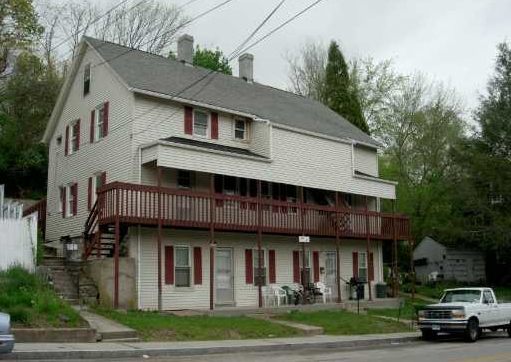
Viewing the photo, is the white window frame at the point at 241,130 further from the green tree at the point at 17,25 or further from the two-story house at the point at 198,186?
the green tree at the point at 17,25

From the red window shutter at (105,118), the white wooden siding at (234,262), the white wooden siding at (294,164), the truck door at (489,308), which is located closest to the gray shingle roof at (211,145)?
the white wooden siding at (294,164)

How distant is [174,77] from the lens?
96.0 ft

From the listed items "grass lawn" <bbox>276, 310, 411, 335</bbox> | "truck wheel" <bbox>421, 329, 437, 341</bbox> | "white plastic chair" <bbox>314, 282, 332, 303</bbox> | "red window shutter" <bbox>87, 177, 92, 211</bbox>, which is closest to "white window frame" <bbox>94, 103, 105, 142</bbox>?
"red window shutter" <bbox>87, 177, 92, 211</bbox>

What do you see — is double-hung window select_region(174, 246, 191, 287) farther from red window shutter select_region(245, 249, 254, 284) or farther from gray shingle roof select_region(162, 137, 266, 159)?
gray shingle roof select_region(162, 137, 266, 159)

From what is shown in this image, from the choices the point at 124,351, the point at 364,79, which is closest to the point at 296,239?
the point at 124,351

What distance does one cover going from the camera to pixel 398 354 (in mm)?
16516

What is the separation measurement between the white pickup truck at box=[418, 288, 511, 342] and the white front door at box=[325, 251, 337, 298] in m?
9.28

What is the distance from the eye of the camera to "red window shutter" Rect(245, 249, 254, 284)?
27.4m

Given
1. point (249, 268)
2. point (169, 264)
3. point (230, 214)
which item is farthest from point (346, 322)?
point (169, 264)

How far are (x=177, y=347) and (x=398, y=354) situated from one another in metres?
5.53

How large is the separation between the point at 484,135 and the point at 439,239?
25.0 feet

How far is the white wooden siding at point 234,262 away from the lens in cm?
2428

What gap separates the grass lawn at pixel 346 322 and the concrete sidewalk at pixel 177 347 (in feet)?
3.79

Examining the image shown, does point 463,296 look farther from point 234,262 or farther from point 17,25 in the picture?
point 17,25
